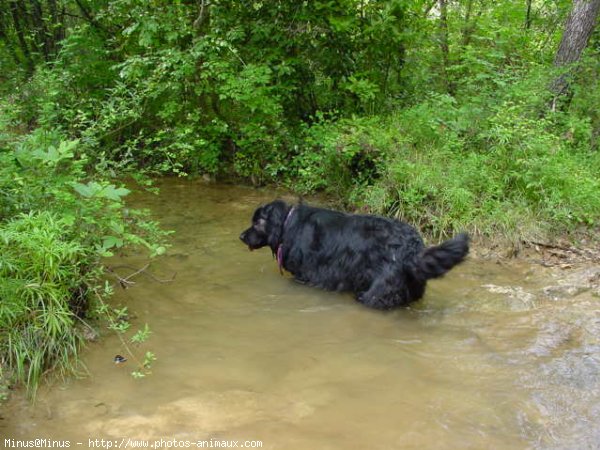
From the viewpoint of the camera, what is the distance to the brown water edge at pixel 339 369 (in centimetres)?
300

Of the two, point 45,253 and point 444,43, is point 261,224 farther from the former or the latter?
point 444,43

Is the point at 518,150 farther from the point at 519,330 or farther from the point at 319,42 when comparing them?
the point at 319,42

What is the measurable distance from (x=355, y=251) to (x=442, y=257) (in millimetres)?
903

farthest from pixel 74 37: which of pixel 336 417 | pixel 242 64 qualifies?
pixel 336 417

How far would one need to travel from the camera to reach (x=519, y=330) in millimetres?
4320

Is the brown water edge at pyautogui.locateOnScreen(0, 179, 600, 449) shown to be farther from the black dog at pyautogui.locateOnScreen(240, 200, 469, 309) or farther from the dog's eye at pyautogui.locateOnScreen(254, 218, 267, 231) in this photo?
the dog's eye at pyautogui.locateOnScreen(254, 218, 267, 231)

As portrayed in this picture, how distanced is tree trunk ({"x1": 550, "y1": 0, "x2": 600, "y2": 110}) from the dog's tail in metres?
4.59

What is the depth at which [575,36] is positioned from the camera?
7770mm

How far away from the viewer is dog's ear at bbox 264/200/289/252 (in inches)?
213

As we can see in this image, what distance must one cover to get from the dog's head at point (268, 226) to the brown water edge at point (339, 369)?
377 mm

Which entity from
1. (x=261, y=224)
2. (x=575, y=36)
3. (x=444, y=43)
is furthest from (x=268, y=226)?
(x=444, y=43)

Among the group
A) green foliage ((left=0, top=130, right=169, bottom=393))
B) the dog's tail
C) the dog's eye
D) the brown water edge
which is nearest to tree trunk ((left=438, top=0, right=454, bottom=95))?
the brown water edge

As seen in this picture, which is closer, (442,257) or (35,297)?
(35,297)

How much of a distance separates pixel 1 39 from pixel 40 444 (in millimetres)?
10187
